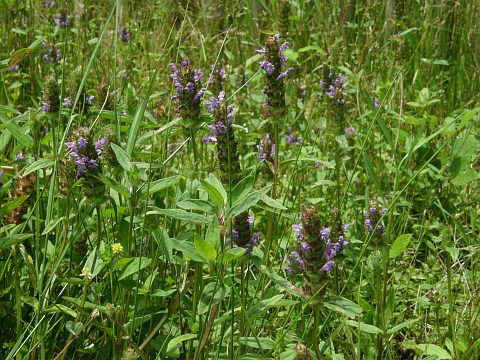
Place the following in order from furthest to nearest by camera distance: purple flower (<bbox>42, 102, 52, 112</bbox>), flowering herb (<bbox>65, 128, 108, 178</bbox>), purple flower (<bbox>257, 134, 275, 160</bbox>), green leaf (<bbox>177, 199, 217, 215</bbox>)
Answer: purple flower (<bbox>257, 134, 275, 160</bbox>)
purple flower (<bbox>42, 102, 52, 112</bbox>)
flowering herb (<bbox>65, 128, 108, 178</bbox>)
green leaf (<bbox>177, 199, 217, 215</bbox>)

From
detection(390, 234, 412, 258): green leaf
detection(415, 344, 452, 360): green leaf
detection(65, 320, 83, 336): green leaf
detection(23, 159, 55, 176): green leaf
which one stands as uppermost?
detection(23, 159, 55, 176): green leaf

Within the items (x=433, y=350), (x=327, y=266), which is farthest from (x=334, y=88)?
(x=327, y=266)

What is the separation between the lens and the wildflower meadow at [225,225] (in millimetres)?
1377

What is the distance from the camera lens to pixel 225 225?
1258 mm

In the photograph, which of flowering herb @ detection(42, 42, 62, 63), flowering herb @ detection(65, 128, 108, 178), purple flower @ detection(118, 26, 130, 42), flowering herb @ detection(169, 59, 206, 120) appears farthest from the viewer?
purple flower @ detection(118, 26, 130, 42)

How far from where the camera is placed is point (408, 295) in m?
2.21

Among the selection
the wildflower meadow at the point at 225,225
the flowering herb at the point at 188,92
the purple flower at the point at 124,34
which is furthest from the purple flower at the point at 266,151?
the purple flower at the point at 124,34

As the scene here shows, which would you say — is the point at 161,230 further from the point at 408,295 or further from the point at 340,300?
the point at 408,295

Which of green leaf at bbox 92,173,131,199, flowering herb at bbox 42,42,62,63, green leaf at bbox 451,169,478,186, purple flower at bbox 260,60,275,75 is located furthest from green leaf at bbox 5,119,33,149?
flowering herb at bbox 42,42,62,63

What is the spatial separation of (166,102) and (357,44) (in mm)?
1067

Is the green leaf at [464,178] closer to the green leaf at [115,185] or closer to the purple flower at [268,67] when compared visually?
the purple flower at [268,67]

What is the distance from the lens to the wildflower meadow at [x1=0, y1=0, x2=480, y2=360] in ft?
4.52

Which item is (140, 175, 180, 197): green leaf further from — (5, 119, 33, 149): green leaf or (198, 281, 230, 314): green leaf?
(5, 119, 33, 149): green leaf

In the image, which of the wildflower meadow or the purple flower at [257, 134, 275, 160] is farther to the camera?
the purple flower at [257, 134, 275, 160]
